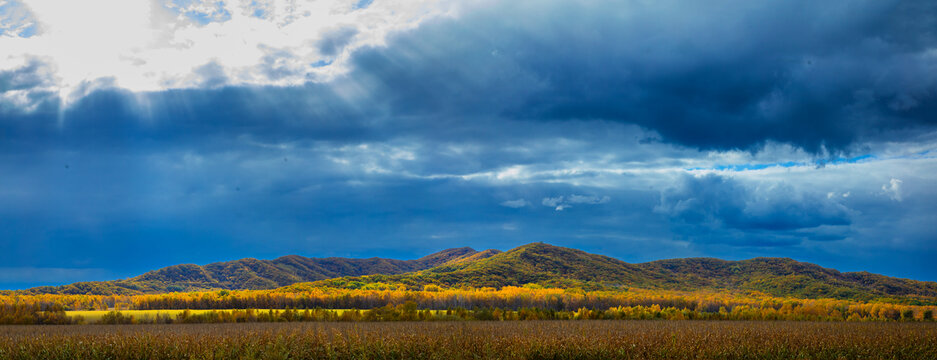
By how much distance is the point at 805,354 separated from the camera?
1992 inches

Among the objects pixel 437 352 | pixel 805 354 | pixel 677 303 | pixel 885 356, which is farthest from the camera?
pixel 677 303

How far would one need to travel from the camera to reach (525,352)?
46.7m

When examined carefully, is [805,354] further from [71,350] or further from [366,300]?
[366,300]

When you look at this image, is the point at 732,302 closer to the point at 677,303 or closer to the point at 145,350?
the point at 677,303

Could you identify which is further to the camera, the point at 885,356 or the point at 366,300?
the point at 366,300

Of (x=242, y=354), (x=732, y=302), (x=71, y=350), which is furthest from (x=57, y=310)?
(x=732, y=302)

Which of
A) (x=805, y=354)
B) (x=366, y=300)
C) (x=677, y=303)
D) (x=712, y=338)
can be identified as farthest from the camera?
(x=677, y=303)

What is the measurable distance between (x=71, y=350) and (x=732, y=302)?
185m

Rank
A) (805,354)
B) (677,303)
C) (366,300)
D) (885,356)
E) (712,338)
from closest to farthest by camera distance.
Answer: (805,354) → (885,356) → (712,338) → (366,300) → (677,303)

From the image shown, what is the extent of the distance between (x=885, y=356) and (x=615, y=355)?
27769 millimetres

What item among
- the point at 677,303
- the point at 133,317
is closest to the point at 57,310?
the point at 133,317

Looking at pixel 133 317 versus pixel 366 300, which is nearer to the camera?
pixel 133 317

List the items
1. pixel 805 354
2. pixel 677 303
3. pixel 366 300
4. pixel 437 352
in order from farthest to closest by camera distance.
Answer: pixel 677 303
pixel 366 300
pixel 805 354
pixel 437 352

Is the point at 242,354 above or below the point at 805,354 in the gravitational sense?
above
